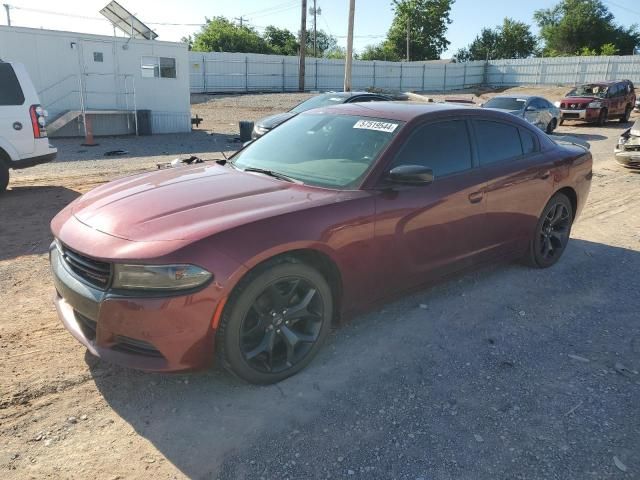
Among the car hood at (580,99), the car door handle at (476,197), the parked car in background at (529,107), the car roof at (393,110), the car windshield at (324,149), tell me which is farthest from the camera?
the car hood at (580,99)

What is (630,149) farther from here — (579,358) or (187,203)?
(187,203)

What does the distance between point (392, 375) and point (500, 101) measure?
15551 millimetres

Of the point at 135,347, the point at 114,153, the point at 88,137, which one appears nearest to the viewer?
the point at 135,347

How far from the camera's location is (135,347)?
2.81 m

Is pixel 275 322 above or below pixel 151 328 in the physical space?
below

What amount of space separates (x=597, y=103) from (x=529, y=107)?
5967mm

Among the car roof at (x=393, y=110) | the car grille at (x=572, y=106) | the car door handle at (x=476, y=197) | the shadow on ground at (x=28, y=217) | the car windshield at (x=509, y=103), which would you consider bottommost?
the shadow on ground at (x=28, y=217)

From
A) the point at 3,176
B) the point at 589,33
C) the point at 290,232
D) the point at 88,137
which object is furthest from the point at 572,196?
the point at 589,33

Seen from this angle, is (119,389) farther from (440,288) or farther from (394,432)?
(440,288)

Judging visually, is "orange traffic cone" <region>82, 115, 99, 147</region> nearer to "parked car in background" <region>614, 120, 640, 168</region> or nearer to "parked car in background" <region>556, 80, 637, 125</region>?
"parked car in background" <region>614, 120, 640, 168</region>

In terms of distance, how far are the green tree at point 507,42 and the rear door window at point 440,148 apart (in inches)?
2812

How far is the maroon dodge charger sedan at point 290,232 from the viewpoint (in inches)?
108

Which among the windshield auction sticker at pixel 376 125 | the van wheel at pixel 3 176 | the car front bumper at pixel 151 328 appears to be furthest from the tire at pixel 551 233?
the van wheel at pixel 3 176

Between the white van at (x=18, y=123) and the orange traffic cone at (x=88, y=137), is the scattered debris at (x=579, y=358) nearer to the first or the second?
the white van at (x=18, y=123)
